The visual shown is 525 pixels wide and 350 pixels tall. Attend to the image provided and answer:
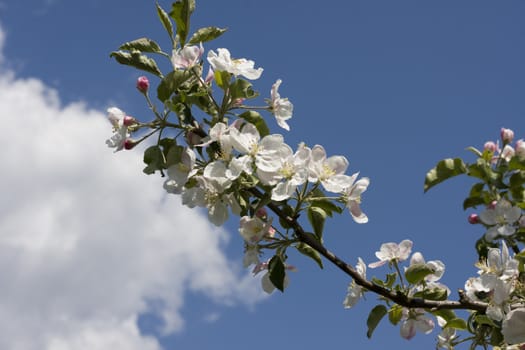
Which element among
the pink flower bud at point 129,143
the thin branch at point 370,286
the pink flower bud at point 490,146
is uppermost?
the pink flower bud at point 129,143

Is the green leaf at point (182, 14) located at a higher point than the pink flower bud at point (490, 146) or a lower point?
higher

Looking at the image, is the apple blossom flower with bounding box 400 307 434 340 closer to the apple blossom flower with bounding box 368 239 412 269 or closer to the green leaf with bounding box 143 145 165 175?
the apple blossom flower with bounding box 368 239 412 269

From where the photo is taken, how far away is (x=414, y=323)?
8.04 ft

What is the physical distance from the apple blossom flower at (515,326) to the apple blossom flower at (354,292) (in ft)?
2.31

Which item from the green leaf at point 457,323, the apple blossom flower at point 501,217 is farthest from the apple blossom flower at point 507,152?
the green leaf at point 457,323

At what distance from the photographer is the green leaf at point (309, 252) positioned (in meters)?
2.09

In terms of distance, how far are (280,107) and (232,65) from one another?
11.5 inches

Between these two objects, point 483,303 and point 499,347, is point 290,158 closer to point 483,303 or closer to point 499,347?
point 483,303

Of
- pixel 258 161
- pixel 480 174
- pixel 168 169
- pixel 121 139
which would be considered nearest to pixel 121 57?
pixel 121 139

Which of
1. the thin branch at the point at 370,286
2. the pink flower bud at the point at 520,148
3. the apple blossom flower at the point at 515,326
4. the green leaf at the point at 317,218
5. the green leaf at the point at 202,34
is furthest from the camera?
the green leaf at the point at 202,34

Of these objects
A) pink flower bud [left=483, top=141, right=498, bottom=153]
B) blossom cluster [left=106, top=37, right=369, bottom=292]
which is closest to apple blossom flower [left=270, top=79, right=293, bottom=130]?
blossom cluster [left=106, top=37, right=369, bottom=292]

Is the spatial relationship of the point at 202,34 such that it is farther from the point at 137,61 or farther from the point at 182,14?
the point at 137,61

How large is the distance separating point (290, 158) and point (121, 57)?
2.13ft

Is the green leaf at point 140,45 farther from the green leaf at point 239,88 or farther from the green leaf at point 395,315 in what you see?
the green leaf at point 395,315
